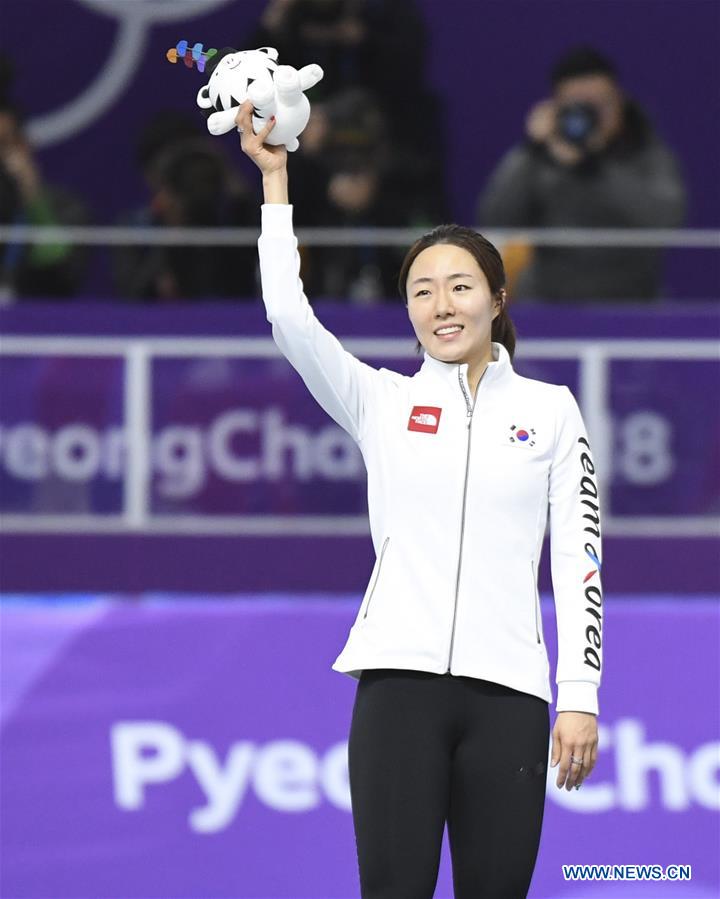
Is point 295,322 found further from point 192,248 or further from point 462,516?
point 192,248

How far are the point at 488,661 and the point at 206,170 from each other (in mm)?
5474

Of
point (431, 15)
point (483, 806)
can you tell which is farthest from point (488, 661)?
point (431, 15)

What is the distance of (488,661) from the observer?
3.42 m

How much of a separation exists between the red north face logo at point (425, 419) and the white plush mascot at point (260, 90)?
1.82 ft

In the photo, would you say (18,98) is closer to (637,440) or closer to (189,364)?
(189,364)

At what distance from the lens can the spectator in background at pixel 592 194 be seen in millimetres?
8164

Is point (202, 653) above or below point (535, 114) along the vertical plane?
below

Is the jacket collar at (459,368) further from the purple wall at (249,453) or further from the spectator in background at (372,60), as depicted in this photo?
the spectator in background at (372,60)

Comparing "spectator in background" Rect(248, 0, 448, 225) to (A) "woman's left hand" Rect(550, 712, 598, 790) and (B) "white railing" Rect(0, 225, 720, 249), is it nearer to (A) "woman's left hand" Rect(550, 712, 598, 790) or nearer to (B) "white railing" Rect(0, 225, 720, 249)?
(B) "white railing" Rect(0, 225, 720, 249)

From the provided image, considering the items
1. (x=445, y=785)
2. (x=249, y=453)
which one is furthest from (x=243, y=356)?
(x=445, y=785)

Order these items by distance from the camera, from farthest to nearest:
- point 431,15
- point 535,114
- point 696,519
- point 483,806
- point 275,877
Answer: point 431,15, point 535,114, point 696,519, point 275,877, point 483,806

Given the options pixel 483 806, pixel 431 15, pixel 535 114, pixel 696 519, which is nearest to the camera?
pixel 483 806

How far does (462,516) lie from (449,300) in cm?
42

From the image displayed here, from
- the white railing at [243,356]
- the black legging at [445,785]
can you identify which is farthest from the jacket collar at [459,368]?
the white railing at [243,356]
